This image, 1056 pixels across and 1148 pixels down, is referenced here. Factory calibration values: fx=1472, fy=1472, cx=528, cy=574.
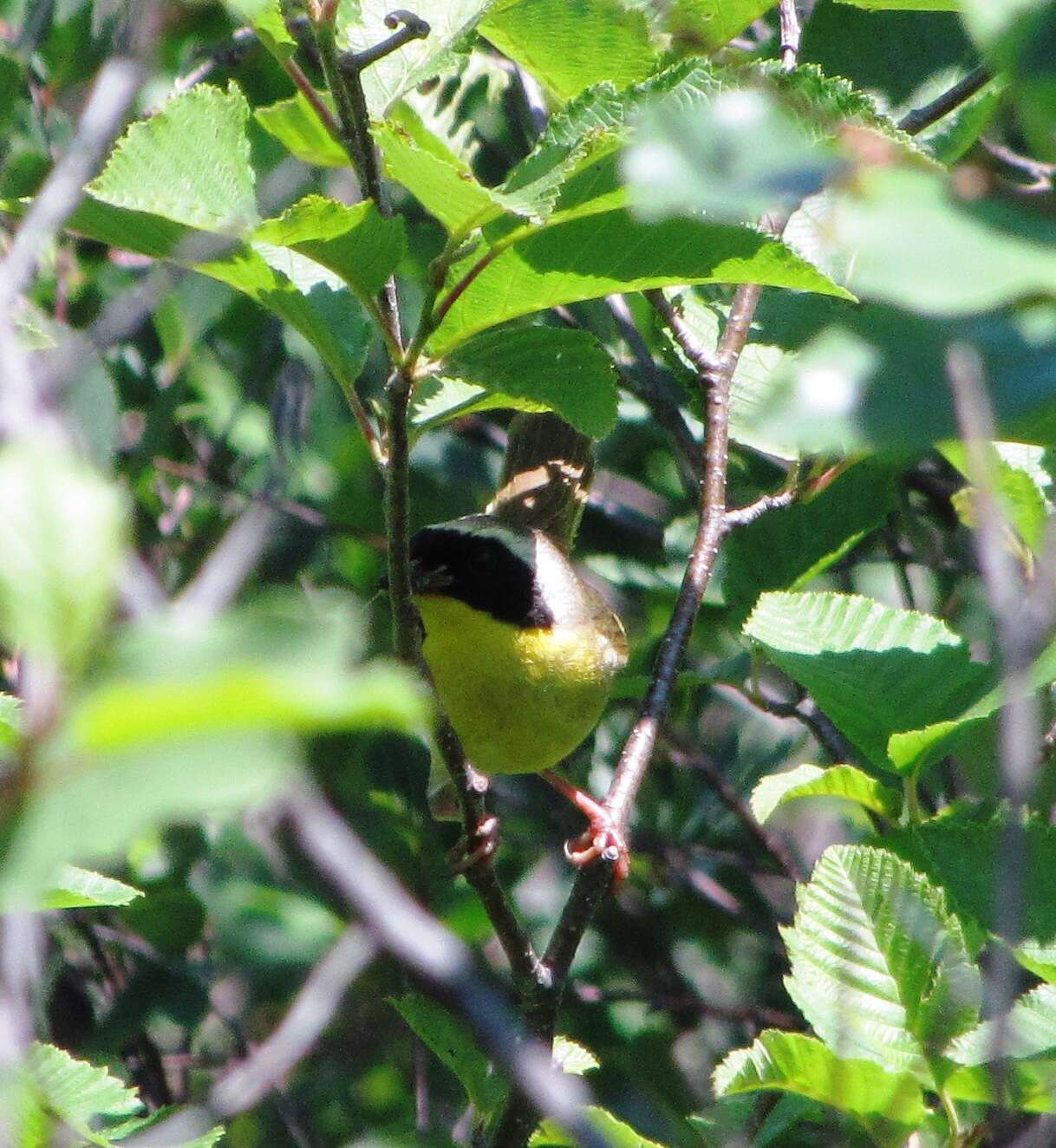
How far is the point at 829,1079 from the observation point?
4.17 ft

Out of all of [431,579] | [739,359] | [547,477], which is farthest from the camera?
[547,477]

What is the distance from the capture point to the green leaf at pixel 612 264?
4.14ft

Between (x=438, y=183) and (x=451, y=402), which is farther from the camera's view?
(x=451, y=402)

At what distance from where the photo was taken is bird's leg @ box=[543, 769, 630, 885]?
165 centimetres

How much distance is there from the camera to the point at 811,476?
78.7 inches

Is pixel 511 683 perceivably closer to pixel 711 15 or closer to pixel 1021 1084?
pixel 711 15

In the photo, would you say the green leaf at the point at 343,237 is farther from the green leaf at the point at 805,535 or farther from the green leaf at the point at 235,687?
the green leaf at the point at 805,535

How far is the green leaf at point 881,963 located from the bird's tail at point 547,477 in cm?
160

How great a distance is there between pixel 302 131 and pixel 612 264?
0.60 metres

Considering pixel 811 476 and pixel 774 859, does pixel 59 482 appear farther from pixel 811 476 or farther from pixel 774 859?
pixel 774 859

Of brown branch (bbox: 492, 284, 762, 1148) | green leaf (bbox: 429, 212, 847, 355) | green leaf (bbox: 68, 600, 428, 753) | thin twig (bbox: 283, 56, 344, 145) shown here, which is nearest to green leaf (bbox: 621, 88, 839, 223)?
green leaf (bbox: 68, 600, 428, 753)

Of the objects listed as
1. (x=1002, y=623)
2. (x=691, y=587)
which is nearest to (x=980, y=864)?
(x=691, y=587)

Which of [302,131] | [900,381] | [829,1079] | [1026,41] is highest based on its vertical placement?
[1026,41]

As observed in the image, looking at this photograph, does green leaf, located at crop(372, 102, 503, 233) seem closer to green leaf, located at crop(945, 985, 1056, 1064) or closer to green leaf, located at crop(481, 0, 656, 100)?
green leaf, located at crop(481, 0, 656, 100)
